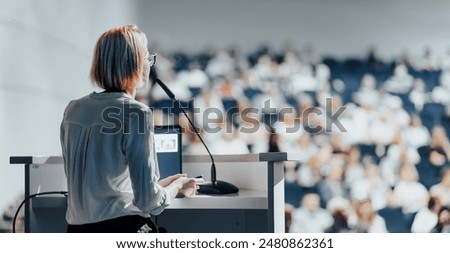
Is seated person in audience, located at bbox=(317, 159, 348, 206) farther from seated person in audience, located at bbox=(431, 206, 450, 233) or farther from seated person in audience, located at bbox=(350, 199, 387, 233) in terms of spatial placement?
seated person in audience, located at bbox=(431, 206, 450, 233)

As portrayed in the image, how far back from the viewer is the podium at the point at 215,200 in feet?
5.60

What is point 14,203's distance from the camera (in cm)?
222

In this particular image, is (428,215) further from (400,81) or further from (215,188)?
(215,188)

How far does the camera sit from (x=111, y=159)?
1326 mm

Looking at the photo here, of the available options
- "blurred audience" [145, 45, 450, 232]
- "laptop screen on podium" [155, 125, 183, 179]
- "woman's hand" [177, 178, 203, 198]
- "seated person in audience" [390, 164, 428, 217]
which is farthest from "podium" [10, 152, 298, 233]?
"seated person in audience" [390, 164, 428, 217]

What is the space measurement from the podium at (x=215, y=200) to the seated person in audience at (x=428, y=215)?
5.10ft

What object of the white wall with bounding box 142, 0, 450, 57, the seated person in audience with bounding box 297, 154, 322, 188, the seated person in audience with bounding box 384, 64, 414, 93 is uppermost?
the white wall with bounding box 142, 0, 450, 57

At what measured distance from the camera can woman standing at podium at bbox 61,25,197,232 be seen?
4.30ft

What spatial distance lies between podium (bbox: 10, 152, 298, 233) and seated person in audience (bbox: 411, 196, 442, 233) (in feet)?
5.10

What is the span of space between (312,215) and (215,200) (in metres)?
1.66

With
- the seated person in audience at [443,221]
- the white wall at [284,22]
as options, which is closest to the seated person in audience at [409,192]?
the seated person in audience at [443,221]
